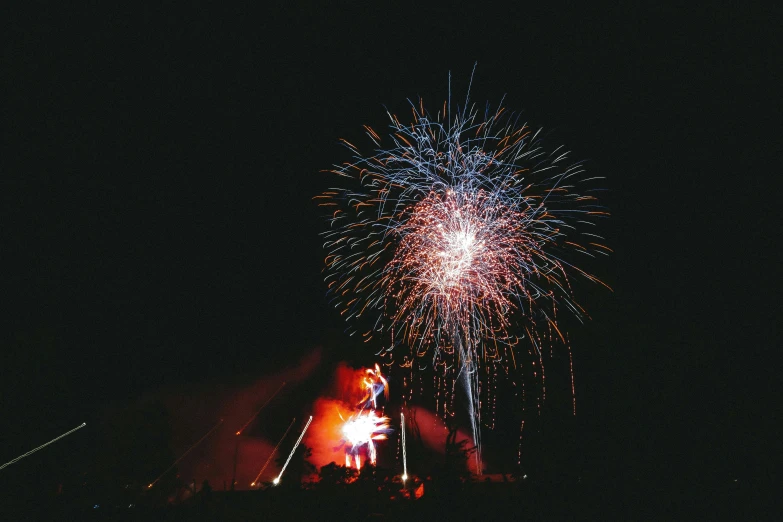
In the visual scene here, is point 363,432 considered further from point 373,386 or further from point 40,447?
point 40,447

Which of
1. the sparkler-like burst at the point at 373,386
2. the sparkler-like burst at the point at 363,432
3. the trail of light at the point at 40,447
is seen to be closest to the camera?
the trail of light at the point at 40,447

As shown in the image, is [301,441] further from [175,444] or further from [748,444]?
[748,444]

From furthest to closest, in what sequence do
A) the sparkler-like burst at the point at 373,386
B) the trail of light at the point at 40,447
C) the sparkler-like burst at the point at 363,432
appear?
the sparkler-like burst at the point at 373,386, the sparkler-like burst at the point at 363,432, the trail of light at the point at 40,447

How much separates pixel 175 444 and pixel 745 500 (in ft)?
40.7

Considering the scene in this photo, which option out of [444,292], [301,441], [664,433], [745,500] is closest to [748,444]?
[664,433]

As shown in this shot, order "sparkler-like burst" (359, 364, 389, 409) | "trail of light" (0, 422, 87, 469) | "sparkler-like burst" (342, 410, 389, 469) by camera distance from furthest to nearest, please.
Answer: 1. "sparkler-like burst" (359, 364, 389, 409)
2. "sparkler-like burst" (342, 410, 389, 469)
3. "trail of light" (0, 422, 87, 469)

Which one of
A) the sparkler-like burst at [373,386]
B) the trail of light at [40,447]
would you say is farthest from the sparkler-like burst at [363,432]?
the trail of light at [40,447]

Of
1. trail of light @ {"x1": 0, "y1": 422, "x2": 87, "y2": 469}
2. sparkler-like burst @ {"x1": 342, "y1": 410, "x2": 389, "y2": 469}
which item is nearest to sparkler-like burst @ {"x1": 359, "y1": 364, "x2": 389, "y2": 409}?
sparkler-like burst @ {"x1": 342, "y1": 410, "x2": 389, "y2": 469}

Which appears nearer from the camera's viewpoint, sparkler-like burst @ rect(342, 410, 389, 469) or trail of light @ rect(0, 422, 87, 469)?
trail of light @ rect(0, 422, 87, 469)

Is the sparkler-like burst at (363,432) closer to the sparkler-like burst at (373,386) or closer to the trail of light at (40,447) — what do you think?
the sparkler-like burst at (373,386)

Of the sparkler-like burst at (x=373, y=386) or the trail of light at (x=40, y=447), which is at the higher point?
the sparkler-like burst at (x=373, y=386)

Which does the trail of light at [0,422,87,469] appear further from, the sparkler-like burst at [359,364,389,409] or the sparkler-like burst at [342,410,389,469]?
the sparkler-like burst at [359,364,389,409]

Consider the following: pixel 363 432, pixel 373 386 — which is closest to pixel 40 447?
pixel 363 432

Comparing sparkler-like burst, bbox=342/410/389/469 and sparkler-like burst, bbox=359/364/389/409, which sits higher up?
sparkler-like burst, bbox=359/364/389/409
